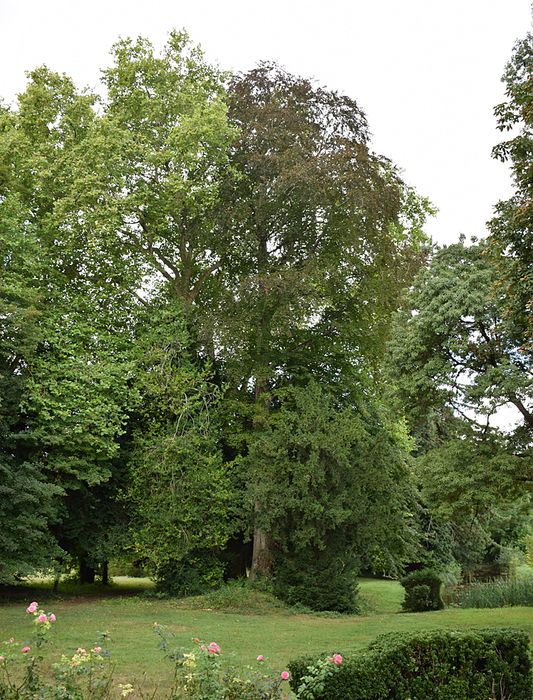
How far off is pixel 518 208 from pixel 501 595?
499 inches

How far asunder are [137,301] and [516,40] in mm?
14280

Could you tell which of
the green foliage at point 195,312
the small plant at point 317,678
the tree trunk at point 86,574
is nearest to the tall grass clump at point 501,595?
the green foliage at point 195,312

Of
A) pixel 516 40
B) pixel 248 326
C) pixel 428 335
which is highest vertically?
pixel 516 40

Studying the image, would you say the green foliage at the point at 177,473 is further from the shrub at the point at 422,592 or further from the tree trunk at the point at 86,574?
the tree trunk at the point at 86,574

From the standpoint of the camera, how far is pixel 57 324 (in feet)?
66.6

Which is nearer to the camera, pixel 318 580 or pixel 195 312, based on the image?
pixel 318 580

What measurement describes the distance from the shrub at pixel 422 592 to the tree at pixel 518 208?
9.83 metres

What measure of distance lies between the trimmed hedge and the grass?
1.75ft

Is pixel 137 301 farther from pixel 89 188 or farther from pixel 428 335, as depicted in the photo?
pixel 428 335

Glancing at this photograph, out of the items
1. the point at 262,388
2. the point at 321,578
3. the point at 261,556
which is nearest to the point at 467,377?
the point at 321,578

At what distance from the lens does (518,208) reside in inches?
472

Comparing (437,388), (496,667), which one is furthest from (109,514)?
(496,667)

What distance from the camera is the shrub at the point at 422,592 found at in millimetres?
20047

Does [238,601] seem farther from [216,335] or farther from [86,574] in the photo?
[86,574]
